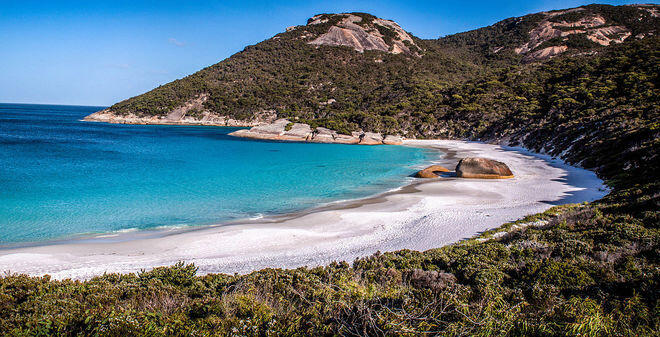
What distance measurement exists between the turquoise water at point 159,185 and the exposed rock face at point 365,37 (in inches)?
3465

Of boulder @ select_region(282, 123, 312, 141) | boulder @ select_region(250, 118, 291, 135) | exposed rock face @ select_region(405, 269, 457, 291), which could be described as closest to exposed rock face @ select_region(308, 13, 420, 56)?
boulder @ select_region(250, 118, 291, 135)

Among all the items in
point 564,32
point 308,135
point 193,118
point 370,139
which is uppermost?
point 564,32

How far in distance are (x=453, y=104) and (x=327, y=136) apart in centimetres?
2784

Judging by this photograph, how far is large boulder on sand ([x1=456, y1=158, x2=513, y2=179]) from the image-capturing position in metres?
23.6

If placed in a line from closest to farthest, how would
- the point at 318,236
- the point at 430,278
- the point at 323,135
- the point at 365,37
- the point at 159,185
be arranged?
the point at 430,278, the point at 318,236, the point at 159,185, the point at 323,135, the point at 365,37

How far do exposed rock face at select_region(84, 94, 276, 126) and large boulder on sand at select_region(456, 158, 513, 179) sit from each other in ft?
242

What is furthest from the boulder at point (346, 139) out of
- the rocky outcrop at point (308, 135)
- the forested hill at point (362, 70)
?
the forested hill at point (362, 70)

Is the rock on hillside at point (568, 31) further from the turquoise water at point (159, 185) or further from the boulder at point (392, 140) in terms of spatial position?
the turquoise water at point (159, 185)

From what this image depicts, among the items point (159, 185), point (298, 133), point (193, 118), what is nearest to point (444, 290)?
point (159, 185)

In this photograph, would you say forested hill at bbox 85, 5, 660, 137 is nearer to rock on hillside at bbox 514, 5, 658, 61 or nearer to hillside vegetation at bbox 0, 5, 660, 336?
rock on hillside at bbox 514, 5, 658, 61

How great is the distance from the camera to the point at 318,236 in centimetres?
1237

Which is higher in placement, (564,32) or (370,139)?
(564,32)

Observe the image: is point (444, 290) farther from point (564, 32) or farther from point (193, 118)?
point (564, 32)

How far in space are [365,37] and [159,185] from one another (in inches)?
4391
